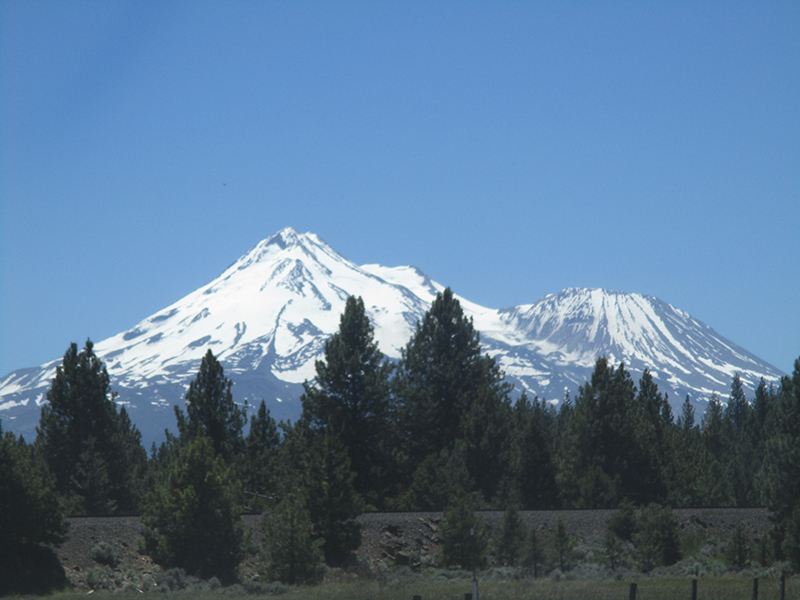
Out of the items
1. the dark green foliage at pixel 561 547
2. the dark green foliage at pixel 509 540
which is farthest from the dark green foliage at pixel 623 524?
the dark green foliage at pixel 509 540

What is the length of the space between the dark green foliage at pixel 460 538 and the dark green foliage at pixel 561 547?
2.61 metres

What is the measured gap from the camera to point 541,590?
26281 millimetres

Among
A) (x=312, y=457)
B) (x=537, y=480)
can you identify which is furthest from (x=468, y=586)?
(x=537, y=480)

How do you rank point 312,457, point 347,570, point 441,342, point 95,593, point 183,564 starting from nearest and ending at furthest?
point 95,593 → point 183,564 → point 347,570 → point 312,457 → point 441,342

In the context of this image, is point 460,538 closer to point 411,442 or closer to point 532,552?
point 532,552

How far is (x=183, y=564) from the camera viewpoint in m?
30.1

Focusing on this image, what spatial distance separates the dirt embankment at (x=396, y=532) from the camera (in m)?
30.1

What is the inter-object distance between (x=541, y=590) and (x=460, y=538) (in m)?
6.19

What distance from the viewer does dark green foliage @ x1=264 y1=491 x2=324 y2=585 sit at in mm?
29281

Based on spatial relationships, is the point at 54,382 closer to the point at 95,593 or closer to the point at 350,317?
the point at 350,317

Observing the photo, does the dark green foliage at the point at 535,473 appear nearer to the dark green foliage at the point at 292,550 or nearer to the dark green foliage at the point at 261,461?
the dark green foliage at the point at 261,461

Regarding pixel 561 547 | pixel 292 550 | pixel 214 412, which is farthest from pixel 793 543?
pixel 214 412

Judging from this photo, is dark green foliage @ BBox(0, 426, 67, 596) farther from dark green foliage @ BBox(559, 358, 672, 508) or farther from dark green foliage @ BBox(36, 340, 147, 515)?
dark green foliage @ BBox(559, 358, 672, 508)

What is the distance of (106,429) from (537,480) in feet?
80.5
